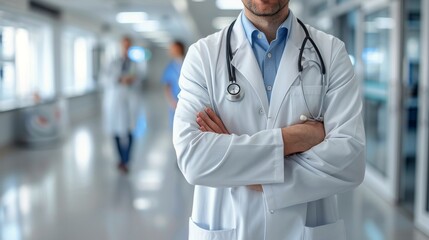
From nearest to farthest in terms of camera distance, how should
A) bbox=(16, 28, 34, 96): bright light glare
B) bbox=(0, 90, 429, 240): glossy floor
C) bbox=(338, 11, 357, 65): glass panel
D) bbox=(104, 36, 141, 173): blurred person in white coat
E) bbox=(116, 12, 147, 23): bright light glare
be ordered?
bbox=(0, 90, 429, 240): glossy floor
bbox=(104, 36, 141, 173): blurred person in white coat
bbox=(338, 11, 357, 65): glass panel
bbox=(16, 28, 34, 96): bright light glare
bbox=(116, 12, 147, 23): bright light glare

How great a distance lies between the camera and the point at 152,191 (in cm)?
512

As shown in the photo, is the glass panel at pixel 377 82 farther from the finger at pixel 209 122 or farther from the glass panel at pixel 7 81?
the glass panel at pixel 7 81

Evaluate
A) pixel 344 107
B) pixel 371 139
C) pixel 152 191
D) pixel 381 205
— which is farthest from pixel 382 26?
pixel 344 107

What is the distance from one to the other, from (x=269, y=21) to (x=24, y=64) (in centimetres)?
878

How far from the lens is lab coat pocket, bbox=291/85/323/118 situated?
54.2 inches

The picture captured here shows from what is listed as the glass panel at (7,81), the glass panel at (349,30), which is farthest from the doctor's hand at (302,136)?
the glass panel at (7,81)

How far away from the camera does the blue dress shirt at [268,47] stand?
1.44m

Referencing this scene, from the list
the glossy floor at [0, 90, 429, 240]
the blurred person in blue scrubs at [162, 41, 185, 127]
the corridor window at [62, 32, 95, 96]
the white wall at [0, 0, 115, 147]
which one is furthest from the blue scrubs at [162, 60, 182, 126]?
the corridor window at [62, 32, 95, 96]

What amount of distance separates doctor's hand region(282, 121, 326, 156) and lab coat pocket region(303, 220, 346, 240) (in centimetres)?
24

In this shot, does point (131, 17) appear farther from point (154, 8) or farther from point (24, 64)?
point (24, 64)

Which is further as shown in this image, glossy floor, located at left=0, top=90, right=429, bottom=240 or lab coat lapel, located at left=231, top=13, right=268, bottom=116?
glossy floor, located at left=0, top=90, right=429, bottom=240

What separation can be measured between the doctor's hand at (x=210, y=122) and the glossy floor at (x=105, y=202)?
2434 millimetres

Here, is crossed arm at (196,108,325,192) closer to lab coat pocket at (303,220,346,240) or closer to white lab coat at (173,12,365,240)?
white lab coat at (173,12,365,240)

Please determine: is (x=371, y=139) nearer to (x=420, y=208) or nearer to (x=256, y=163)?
(x=420, y=208)
